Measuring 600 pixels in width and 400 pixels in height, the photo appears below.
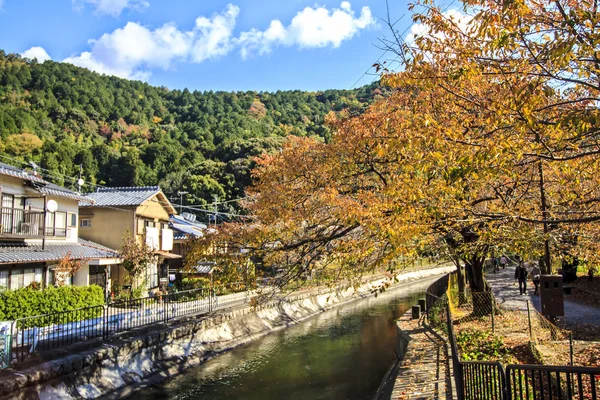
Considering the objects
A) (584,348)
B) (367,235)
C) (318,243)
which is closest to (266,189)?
(318,243)

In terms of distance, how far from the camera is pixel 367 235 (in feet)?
37.7

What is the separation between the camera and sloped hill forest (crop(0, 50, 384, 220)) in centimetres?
6500

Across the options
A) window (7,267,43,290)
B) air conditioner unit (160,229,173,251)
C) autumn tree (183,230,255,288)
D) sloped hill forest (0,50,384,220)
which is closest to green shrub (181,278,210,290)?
air conditioner unit (160,229,173,251)

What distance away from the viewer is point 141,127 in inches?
3905

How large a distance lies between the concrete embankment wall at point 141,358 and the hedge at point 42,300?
11.3 ft

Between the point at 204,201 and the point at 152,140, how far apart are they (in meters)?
36.8

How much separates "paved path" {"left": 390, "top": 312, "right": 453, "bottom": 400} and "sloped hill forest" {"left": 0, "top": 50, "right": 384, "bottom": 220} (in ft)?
124

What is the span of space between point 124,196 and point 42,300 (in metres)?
14.9

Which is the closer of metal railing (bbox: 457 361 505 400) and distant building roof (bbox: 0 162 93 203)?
metal railing (bbox: 457 361 505 400)

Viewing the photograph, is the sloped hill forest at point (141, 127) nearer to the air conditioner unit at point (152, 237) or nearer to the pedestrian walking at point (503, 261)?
the pedestrian walking at point (503, 261)

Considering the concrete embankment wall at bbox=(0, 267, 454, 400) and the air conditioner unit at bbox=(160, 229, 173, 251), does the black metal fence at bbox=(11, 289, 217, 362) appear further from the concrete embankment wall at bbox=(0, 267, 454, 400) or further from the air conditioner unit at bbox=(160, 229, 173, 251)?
the air conditioner unit at bbox=(160, 229, 173, 251)

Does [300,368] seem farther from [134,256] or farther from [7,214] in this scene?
[7,214]

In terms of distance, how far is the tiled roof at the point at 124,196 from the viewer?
101 feet

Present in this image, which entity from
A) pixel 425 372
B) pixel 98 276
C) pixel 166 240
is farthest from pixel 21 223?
pixel 425 372
